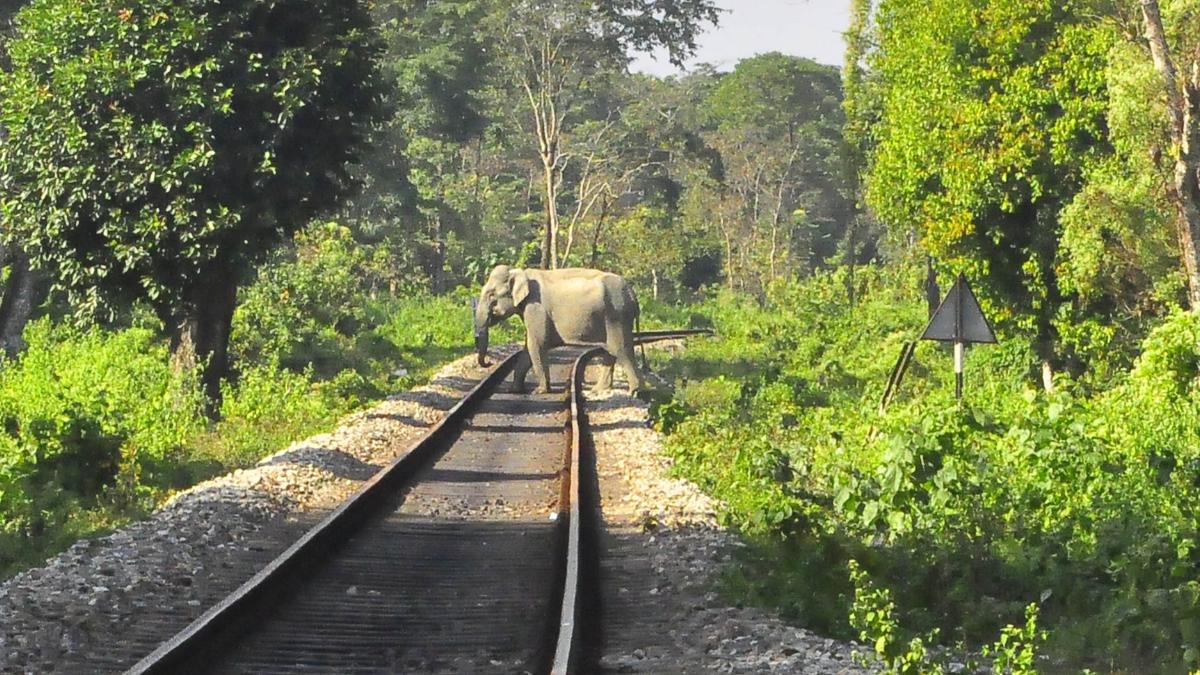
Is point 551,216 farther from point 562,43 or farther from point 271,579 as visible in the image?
point 271,579

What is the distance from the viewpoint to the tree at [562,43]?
52312mm

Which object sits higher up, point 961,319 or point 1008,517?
point 961,319

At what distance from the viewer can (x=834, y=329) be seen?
43.9 m

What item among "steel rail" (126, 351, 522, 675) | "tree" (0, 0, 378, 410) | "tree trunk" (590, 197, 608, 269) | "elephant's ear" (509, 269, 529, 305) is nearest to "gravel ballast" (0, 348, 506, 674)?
"steel rail" (126, 351, 522, 675)

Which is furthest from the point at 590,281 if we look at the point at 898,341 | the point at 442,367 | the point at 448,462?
the point at 448,462

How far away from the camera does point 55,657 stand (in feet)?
26.8

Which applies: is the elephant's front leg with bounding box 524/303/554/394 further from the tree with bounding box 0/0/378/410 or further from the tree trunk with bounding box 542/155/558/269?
the tree trunk with bounding box 542/155/558/269

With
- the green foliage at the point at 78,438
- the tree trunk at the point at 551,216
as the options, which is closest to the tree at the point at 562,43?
the tree trunk at the point at 551,216

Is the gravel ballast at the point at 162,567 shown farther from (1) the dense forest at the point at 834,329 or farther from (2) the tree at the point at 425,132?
(2) the tree at the point at 425,132

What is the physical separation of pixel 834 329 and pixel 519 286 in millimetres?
16419

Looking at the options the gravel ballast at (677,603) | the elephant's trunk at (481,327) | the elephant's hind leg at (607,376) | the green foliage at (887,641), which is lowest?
the gravel ballast at (677,603)

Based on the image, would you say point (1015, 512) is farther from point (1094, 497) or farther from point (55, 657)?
point (55, 657)

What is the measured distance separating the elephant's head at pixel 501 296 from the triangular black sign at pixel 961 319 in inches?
576

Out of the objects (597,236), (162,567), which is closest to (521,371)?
(162,567)
